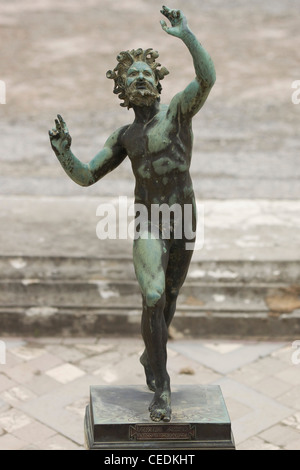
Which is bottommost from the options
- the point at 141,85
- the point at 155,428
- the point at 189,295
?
the point at 155,428

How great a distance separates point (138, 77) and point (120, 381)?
126 inches

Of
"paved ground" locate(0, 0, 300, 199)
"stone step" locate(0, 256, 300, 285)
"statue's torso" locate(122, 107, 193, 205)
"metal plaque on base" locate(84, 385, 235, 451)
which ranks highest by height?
"paved ground" locate(0, 0, 300, 199)

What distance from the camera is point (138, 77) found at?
5656 millimetres

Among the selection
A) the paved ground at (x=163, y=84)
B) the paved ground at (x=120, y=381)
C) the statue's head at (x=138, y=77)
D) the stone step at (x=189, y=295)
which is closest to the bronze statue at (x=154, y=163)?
the statue's head at (x=138, y=77)

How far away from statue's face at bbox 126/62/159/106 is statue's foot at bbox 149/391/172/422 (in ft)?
5.62

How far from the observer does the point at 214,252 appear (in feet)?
29.8

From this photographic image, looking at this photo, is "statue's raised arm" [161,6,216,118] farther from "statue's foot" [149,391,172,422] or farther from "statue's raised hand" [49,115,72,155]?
"statue's foot" [149,391,172,422]

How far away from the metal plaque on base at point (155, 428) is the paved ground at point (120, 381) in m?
1.29

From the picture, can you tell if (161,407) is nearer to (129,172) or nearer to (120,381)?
(120,381)

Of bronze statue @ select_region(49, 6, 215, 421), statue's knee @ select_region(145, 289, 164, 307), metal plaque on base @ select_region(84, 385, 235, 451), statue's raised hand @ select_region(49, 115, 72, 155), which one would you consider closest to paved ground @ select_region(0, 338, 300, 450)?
metal plaque on base @ select_region(84, 385, 235, 451)

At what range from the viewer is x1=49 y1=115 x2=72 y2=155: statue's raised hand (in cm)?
581

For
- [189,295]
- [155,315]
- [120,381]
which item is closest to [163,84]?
[189,295]

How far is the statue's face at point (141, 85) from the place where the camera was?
18.6ft

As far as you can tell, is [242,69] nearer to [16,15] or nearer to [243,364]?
[16,15]
